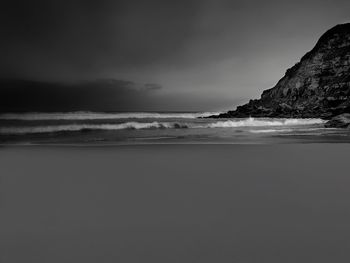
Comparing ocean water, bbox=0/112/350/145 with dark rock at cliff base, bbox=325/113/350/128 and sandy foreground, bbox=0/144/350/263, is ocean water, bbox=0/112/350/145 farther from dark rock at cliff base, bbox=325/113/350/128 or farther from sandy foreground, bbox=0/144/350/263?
sandy foreground, bbox=0/144/350/263

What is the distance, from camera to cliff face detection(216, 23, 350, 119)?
42031 mm

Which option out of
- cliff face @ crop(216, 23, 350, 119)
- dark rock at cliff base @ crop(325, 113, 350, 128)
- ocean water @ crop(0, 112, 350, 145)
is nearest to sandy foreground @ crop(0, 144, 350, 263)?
ocean water @ crop(0, 112, 350, 145)

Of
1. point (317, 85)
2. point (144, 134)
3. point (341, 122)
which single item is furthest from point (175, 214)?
point (317, 85)

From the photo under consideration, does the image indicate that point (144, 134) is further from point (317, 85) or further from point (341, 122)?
point (317, 85)

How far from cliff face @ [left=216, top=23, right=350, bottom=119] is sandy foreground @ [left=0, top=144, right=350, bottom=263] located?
3747 cm

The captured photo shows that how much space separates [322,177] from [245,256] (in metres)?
2.18

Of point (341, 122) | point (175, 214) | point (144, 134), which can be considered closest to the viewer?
point (175, 214)

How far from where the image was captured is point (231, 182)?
10.3ft

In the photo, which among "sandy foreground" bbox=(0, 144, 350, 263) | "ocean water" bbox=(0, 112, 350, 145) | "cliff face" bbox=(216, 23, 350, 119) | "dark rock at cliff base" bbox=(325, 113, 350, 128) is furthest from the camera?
"cliff face" bbox=(216, 23, 350, 119)

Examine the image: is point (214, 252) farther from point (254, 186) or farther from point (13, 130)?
point (13, 130)

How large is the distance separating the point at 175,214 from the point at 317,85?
52491mm

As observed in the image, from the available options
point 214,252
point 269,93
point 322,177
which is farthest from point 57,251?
point 269,93

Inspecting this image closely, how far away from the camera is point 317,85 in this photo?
160ft

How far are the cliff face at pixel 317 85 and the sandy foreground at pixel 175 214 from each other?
3747cm
